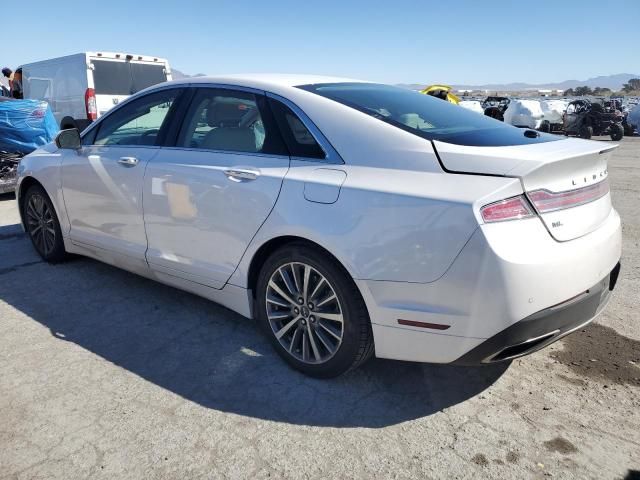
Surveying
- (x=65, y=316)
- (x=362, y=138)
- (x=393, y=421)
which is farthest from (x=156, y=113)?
(x=393, y=421)

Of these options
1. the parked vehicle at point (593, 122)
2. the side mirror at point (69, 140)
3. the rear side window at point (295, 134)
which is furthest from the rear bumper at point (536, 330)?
the parked vehicle at point (593, 122)

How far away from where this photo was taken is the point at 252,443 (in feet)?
7.82

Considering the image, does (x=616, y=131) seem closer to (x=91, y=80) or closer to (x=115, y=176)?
(x=91, y=80)

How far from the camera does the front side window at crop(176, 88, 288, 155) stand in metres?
3.01

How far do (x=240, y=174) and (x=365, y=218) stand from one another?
0.89 metres

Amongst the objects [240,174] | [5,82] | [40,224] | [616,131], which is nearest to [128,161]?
[240,174]

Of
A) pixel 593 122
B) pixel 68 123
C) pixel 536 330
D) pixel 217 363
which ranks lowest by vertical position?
pixel 593 122

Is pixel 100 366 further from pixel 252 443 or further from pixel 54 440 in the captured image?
pixel 252 443

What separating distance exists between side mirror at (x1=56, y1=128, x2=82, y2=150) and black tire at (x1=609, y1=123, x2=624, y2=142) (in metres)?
20.0

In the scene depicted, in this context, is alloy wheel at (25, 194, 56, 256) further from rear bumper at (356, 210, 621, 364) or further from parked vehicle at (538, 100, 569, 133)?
parked vehicle at (538, 100, 569, 133)

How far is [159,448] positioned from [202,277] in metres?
1.16

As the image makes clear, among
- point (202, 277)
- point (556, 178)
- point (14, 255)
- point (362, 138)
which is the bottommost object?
point (14, 255)

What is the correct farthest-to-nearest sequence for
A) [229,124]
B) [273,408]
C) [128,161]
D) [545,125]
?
[545,125]
[128,161]
[229,124]
[273,408]

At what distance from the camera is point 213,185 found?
3.08 m
